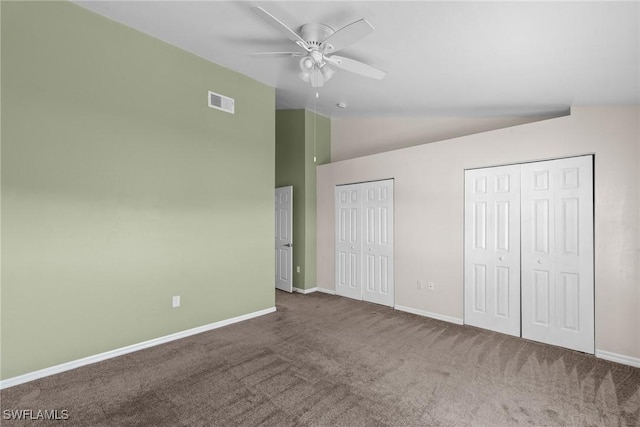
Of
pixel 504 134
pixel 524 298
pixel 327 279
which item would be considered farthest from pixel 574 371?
pixel 327 279

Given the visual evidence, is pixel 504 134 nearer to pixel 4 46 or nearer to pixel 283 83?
pixel 283 83

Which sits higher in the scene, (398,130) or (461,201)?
(398,130)

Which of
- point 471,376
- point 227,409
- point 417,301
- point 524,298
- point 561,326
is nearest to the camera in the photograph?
point 227,409

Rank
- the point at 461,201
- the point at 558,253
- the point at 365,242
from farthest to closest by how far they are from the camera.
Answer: the point at 365,242
the point at 461,201
the point at 558,253

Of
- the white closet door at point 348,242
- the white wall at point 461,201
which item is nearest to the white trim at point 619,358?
the white wall at point 461,201

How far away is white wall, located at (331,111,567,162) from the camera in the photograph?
4.28 meters

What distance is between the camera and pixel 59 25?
274 cm

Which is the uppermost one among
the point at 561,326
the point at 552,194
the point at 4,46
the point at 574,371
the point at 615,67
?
the point at 4,46

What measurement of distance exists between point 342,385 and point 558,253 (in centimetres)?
270

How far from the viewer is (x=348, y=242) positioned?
5359 mm

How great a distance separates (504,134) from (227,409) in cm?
397

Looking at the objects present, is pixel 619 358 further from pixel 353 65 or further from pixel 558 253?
pixel 353 65

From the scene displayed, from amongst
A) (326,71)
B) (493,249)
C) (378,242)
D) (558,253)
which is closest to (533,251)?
(558,253)

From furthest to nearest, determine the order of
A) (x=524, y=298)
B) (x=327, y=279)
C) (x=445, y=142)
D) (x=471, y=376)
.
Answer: (x=327, y=279)
(x=445, y=142)
(x=524, y=298)
(x=471, y=376)
